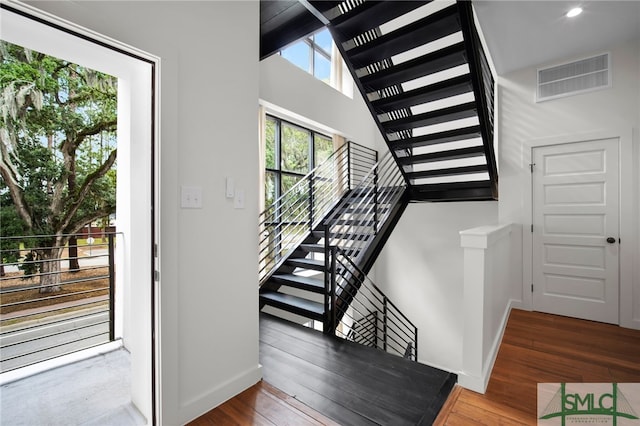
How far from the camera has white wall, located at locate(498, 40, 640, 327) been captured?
3.12 metres

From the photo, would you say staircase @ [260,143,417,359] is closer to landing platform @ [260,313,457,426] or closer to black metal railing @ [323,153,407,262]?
black metal railing @ [323,153,407,262]

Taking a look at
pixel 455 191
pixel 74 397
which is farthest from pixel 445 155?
pixel 74 397

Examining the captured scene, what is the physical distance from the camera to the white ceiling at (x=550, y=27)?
8.71 ft

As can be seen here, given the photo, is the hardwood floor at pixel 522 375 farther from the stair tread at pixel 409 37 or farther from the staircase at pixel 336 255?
the stair tread at pixel 409 37

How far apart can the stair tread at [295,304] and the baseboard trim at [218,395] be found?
3.07ft

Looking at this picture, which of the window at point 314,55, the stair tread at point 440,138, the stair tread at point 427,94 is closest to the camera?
the stair tread at point 427,94

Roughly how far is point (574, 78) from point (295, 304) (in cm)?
415

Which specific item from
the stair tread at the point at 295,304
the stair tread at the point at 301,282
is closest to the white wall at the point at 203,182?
the stair tread at the point at 295,304

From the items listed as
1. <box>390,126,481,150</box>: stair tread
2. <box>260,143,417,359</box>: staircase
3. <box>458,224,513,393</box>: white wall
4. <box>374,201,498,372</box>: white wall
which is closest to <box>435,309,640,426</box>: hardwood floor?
<box>458,224,513,393</box>: white wall

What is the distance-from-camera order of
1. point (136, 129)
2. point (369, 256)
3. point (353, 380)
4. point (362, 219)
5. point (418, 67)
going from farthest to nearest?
1. point (362, 219)
2. point (369, 256)
3. point (418, 67)
4. point (353, 380)
5. point (136, 129)

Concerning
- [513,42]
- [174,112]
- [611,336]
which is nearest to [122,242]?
[174,112]

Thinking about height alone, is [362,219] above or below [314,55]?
below

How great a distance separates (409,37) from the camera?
2367mm

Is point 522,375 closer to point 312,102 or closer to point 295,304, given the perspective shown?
point 295,304
